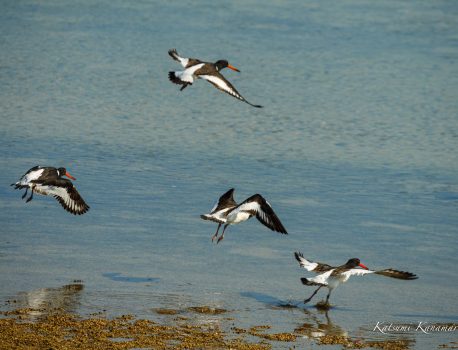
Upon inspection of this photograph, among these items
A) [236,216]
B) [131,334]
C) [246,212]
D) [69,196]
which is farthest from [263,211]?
[131,334]

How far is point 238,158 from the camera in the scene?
16578mm

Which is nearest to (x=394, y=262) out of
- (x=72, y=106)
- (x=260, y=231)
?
(x=260, y=231)

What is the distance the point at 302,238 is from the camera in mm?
12352

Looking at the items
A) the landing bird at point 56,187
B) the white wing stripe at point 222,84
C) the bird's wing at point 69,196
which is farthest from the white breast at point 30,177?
the white wing stripe at point 222,84

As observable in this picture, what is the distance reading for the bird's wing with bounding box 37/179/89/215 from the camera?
12.1 m

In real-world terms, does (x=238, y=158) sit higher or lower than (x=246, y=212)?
lower

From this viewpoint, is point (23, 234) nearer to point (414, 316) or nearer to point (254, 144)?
point (414, 316)

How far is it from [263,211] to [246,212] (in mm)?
293

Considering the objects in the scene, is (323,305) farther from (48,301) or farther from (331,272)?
(48,301)

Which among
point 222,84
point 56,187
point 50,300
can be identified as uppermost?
point 222,84

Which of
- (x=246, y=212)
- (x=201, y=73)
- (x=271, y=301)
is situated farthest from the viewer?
(x=201, y=73)

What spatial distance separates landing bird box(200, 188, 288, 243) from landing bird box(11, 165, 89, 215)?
1891mm

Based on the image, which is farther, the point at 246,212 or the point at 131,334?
the point at 246,212

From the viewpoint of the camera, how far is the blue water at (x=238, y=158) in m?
10.4
